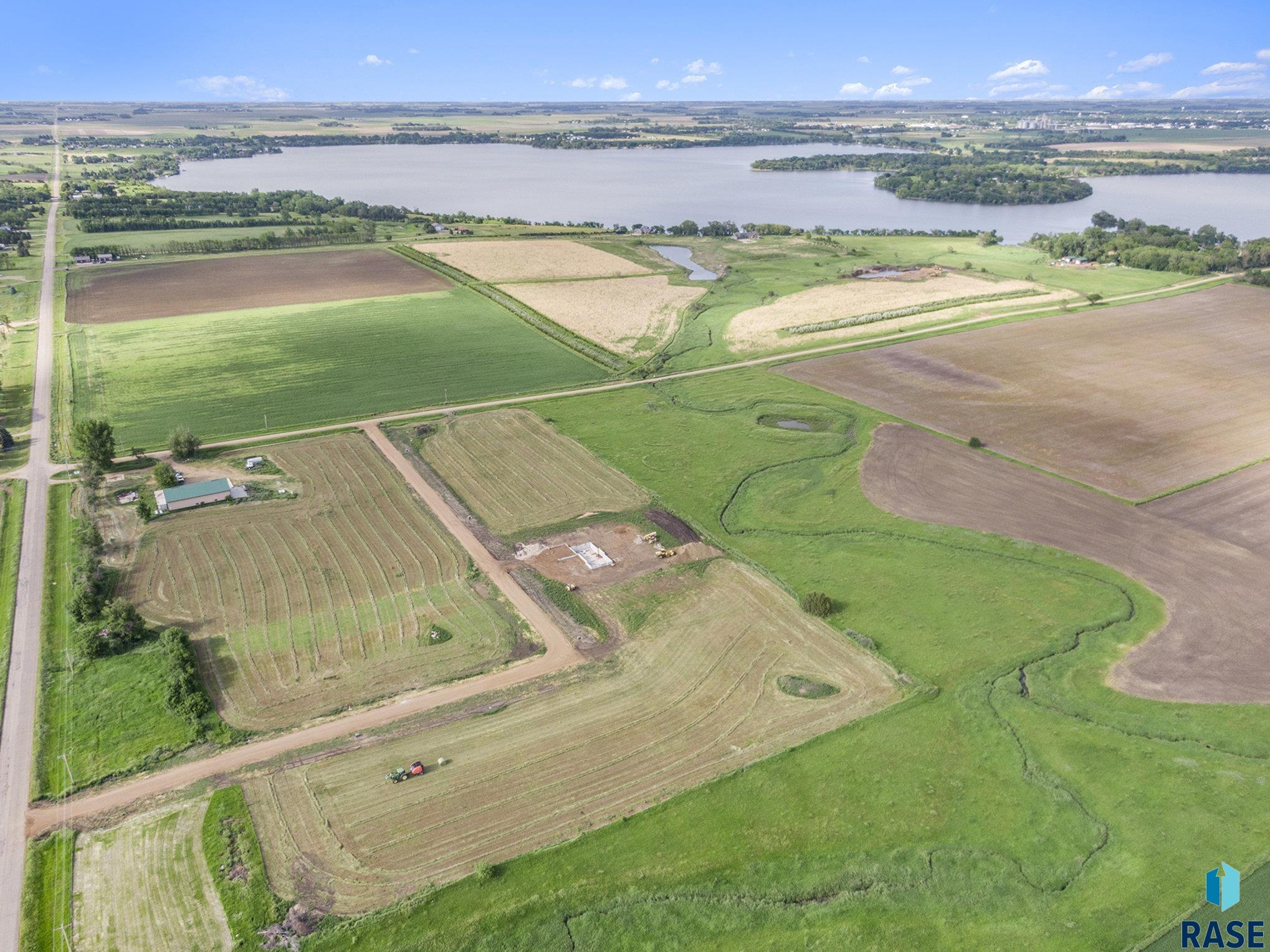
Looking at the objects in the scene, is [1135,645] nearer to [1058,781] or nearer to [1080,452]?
[1058,781]

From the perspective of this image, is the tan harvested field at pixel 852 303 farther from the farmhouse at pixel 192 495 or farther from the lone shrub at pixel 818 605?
the farmhouse at pixel 192 495

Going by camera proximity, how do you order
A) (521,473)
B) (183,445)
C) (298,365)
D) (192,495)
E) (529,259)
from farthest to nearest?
(529,259) → (298,365) → (183,445) → (521,473) → (192,495)

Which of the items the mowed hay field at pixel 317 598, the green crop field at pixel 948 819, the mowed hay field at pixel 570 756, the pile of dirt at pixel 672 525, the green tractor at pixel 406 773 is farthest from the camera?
the pile of dirt at pixel 672 525


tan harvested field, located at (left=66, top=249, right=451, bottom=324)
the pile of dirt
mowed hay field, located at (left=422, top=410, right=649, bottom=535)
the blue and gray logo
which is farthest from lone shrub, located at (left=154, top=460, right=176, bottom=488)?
the blue and gray logo

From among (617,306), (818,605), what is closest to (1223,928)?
(818,605)

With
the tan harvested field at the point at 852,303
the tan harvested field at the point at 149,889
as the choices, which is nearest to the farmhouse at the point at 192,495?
the tan harvested field at the point at 149,889

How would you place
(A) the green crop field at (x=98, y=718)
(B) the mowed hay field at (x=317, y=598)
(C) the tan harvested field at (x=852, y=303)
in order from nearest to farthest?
(A) the green crop field at (x=98, y=718) → (B) the mowed hay field at (x=317, y=598) → (C) the tan harvested field at (x=852, y=303)

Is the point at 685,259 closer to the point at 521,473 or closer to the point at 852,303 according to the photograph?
the point at 852,303
